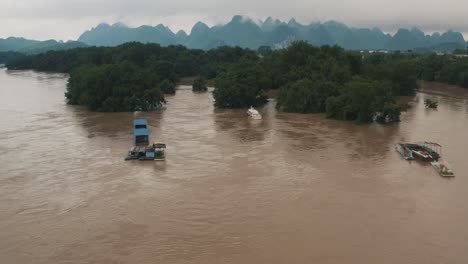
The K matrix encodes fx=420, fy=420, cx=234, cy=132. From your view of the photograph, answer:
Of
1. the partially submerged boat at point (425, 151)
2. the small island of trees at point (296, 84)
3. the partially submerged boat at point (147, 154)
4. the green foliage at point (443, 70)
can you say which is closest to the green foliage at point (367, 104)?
the small island of trees at point (296, 84)

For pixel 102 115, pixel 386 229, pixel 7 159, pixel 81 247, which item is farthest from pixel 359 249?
pixel 102 115

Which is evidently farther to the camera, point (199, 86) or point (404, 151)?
point (199, 86)

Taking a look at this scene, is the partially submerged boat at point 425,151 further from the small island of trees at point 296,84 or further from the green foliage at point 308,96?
the green foliage at point 308,96

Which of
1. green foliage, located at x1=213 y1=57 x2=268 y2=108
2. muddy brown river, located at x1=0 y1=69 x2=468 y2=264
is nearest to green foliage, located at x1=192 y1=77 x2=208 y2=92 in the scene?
green foliage, located at x1=213 y1=57 x2=268 y2=108

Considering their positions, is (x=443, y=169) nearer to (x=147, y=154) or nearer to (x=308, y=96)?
(x=147, y=154)

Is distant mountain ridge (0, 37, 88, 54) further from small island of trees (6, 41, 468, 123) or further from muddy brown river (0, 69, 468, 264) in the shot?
muddy brown river (0, 69, 468, 264)

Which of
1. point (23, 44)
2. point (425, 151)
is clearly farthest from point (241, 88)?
point (23, 44)

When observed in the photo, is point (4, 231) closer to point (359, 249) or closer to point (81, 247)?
point (81, 247)
